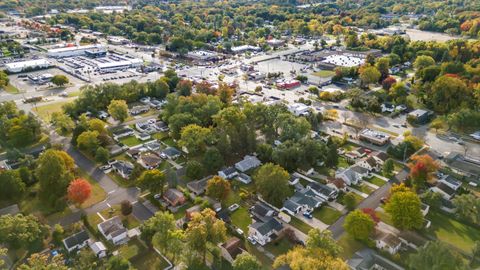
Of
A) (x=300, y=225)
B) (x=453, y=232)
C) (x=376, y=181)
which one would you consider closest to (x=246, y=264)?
(x=300, y=225)

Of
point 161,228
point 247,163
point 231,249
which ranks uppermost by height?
point 161,228

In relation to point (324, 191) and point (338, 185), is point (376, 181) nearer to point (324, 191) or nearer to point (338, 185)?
point (338, 185)

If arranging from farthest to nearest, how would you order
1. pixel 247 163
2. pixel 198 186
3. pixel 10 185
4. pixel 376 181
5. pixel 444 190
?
1. pixel 247 163
2. pixel 376 181
3. pixel 198 186
4. pixel 444 190
5. pixel 10 185

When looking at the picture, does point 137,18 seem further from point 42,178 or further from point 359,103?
point 42,178

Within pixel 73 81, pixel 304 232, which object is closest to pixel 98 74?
pixel 73 81

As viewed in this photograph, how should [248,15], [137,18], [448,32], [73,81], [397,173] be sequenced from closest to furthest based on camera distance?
[397,173], [73,81], [448,32], [137,18], [248,15]

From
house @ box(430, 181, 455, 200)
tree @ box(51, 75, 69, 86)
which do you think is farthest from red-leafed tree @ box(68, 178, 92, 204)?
tree @ box(51, 75, 69, 86)

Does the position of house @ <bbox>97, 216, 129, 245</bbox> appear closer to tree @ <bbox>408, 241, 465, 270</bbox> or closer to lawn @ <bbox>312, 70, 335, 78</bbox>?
tree @ <bbox>408, 241, 465, 270</bbox>

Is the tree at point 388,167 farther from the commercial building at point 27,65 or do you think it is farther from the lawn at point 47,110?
the commercial building at point 27,65
